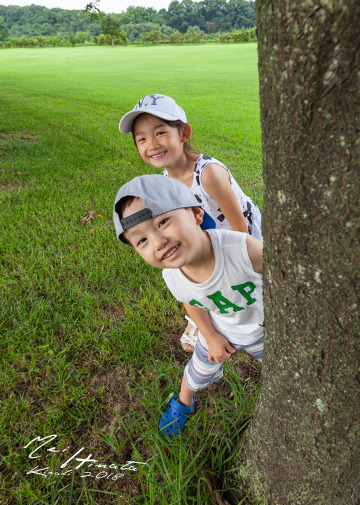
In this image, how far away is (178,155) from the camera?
1.98 metres

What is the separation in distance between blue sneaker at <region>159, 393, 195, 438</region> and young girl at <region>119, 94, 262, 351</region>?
3.33ft

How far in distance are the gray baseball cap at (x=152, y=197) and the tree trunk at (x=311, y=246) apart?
0.41m

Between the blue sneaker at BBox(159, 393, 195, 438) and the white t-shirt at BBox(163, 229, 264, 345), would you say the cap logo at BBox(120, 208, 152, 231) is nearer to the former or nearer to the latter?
the white t-shirt at BBox(163, 229, 264, 345)

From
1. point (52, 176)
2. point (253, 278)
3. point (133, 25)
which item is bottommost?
point (52, 176)

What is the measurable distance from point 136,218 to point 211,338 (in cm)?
74

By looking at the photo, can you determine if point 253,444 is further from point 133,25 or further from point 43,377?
point 133,25

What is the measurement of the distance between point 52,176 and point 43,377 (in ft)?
11.4

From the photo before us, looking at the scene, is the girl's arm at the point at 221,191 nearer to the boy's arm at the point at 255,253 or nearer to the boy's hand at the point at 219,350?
the boy's arm at the point at 255,253

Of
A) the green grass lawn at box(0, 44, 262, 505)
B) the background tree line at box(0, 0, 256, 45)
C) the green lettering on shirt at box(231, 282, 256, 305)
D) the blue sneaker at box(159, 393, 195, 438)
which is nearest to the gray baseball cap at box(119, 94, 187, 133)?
the green lettering on shirt at box(231, 282, 256, 305)

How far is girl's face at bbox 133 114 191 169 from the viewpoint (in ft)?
6.23

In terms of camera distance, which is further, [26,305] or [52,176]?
[52,176]

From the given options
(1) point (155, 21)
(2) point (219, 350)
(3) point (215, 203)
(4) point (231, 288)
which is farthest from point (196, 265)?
(1) point (155, 21)

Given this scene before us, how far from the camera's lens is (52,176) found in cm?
487

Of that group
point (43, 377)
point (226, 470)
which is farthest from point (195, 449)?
point (43, 377)
